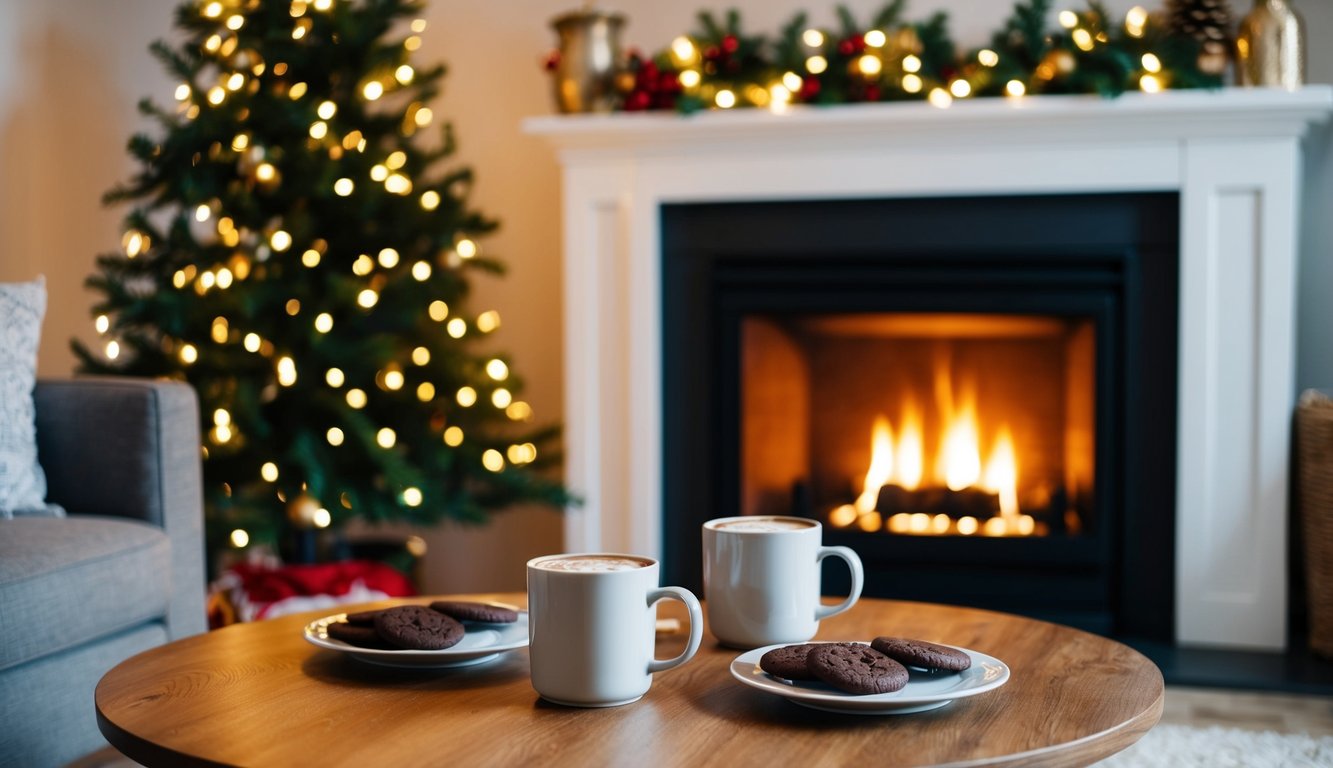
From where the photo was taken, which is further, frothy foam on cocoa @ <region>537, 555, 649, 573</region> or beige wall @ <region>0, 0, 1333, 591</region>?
beige wall @ <region>0, 0, 1333, 591</region>

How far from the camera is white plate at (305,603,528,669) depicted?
3.53 feet

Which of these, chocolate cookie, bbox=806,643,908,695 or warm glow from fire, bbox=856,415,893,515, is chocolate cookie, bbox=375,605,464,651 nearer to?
chocolate cookie, bbox=806,643,908,695

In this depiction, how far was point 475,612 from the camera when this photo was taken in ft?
3.85

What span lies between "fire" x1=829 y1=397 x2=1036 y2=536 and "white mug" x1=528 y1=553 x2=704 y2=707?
74.8 inches

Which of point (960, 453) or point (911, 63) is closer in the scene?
point (911, 63)

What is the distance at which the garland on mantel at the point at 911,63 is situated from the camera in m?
2.59

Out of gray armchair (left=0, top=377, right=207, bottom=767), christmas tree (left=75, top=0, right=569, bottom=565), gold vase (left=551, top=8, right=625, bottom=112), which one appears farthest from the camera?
gold vase (left=551, top=8, right=625, bottom=112)

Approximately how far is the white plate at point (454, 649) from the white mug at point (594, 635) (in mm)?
118

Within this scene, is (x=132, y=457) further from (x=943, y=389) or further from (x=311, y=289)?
(x=943, y=389)

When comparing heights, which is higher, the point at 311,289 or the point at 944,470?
the point at 311,289

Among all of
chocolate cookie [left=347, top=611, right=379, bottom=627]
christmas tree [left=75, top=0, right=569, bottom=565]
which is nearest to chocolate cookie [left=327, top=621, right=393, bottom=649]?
chocolate cookie [left=347, top=611, right=379, bottom=627]

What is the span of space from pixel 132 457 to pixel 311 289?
83 centimetres

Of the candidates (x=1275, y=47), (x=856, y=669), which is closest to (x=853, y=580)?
(x=856, y=669)

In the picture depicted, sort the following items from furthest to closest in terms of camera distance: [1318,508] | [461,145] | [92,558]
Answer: [461,145] < [1318,508] < [92,558]
